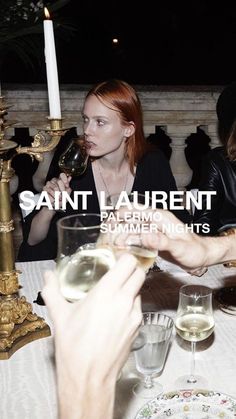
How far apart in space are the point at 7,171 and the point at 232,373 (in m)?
0.77

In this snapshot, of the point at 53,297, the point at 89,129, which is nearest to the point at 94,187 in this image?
the point at 89,129

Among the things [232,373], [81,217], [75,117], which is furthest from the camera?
[75,117]

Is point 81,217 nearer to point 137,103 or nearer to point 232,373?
point 232,373

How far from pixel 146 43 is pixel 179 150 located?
21.7 ft

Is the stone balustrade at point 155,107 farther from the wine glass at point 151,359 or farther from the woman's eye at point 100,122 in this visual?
the wine glass at point 151,359

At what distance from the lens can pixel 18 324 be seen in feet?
4.56

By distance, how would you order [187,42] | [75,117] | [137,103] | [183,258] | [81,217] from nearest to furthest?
1. [81,217]
2. [183,258]
3. [137,103]
4. [75,117]
5. [187,42]

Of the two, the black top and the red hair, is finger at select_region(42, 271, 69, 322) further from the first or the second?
the red hair

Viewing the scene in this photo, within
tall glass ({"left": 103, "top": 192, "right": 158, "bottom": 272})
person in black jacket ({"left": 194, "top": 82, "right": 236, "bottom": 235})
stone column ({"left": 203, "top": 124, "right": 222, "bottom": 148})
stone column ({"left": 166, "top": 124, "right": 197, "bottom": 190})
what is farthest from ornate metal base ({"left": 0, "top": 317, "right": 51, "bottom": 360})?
stone column ({"left": 203, "top": 124, "right": 222, "bottom": 148})

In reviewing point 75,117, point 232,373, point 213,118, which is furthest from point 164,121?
point 232,373

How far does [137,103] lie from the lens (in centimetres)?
264

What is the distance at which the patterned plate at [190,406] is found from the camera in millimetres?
1069

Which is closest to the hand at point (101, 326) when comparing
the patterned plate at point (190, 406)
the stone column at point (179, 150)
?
the patterned plate at point (190, 406)

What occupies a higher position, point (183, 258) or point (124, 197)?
point (124, 197)
